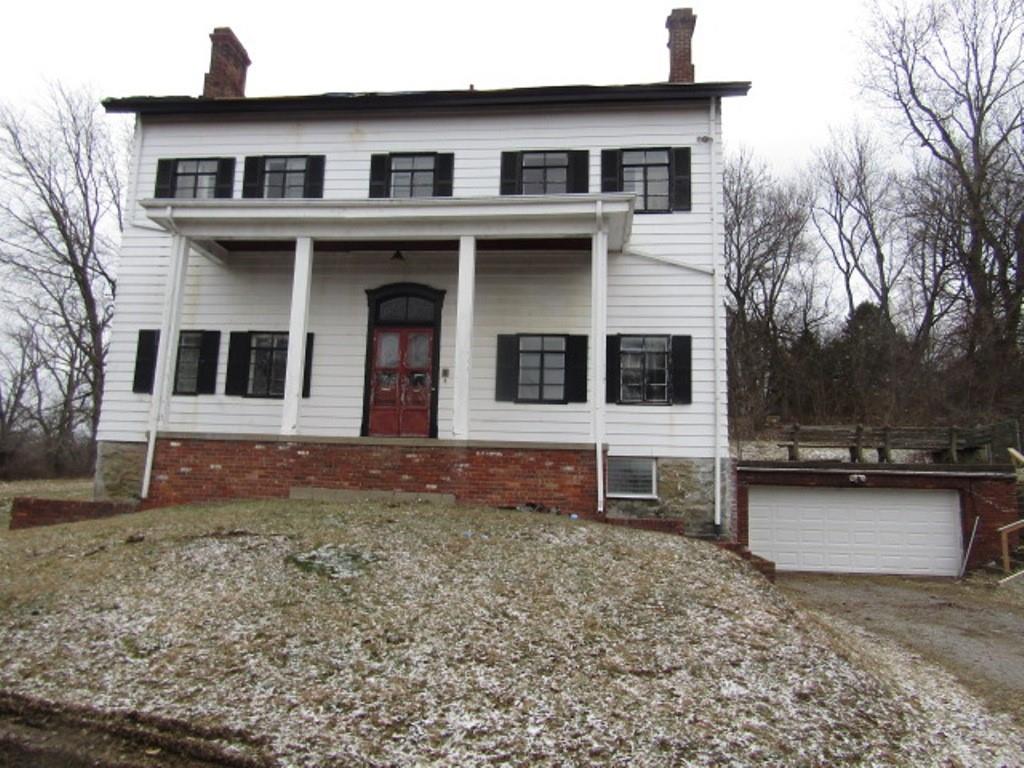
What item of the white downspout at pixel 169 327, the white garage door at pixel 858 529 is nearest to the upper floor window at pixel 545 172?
the white downspout at pixel 169 327

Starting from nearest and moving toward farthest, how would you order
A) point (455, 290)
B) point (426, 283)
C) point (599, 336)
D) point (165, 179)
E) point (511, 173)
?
point (599, 336) < point (455, 290) < point (426, 283) < point (511, 173) < point (165, 179)

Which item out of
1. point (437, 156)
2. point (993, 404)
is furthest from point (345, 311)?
point (993, 404)

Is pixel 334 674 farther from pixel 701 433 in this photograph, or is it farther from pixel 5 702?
pixel 701 433

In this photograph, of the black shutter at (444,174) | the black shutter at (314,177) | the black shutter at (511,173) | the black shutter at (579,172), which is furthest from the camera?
the black shutter at (314,177)

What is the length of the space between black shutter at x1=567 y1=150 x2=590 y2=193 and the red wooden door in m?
3.63

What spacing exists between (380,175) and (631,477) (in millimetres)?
7037

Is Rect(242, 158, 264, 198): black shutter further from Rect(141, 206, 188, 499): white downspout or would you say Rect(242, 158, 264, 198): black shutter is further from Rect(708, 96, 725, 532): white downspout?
Rect(708, 96, 725, 532): white downspout

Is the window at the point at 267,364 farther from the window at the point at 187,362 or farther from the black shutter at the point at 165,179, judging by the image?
the black shutter at the point at 165,179

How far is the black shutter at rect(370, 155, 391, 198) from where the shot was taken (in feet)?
42.5

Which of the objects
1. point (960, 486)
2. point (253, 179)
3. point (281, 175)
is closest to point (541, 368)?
point (281, 175)

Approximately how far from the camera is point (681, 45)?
44.4 ft

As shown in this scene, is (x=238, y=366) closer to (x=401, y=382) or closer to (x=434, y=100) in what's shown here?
(x=401, y=382)

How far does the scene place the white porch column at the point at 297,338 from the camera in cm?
1076

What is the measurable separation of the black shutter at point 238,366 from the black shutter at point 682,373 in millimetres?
7380
